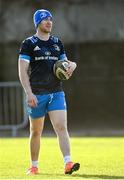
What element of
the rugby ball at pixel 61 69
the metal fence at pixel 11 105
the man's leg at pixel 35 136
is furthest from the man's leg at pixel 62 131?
the metal fence at pixel 11 105

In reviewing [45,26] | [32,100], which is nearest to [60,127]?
[32,100]

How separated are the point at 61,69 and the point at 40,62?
34 centimetres

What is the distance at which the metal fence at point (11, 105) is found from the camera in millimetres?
19391

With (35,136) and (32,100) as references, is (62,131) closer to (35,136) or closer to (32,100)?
(35,136)

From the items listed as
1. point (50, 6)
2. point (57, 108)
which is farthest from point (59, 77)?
point (50, 6)

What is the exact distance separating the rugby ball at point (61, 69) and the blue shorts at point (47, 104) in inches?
10.2

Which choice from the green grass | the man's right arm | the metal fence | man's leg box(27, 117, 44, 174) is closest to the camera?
the green grass

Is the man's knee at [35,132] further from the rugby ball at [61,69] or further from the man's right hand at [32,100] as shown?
the rugby ball at [61,69]

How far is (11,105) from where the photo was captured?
1964 centimetres

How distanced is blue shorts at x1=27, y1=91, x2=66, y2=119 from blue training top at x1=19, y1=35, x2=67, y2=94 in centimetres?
7

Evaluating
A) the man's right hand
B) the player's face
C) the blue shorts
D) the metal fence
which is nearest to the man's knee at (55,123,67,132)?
the blue shorts

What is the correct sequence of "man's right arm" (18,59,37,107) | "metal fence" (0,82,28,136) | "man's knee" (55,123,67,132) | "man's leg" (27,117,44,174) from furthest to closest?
"metal fence" (0,82,28,136) → "man's leg" (27,117,44,174) → "man's knee" (55,123,67,132) → "man's right arm" (18,59,37,107)

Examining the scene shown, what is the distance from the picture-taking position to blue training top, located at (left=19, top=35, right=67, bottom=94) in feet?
30.6

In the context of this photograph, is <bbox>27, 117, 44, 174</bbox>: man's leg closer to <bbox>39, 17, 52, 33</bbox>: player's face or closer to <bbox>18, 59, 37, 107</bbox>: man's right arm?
<bbox>18, 59, 37, 107</bbox>: man's right arm
